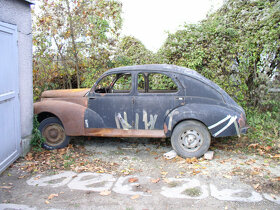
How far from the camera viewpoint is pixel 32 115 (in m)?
6.07

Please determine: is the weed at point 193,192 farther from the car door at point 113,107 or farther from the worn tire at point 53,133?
the worn tire at point 53,133

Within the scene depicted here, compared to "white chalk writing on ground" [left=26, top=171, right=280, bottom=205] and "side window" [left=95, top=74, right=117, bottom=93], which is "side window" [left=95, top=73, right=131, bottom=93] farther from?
"white chalk writing on ground" [left=26, top=171, right=280, bottom=205]

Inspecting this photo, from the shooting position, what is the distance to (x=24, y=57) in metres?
5.71

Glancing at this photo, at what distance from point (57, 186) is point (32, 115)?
217cm

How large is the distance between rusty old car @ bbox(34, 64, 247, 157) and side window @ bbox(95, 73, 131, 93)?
0.25 feet

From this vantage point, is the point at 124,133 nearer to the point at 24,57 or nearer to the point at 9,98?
the point at 9,98

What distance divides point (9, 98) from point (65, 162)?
1.62 meters

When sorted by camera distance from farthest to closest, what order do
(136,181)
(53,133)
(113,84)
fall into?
(113,84) < (53,133) < (136,181)

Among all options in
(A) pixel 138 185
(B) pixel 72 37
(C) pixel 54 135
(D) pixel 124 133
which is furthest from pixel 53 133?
(B) pixel 72 37

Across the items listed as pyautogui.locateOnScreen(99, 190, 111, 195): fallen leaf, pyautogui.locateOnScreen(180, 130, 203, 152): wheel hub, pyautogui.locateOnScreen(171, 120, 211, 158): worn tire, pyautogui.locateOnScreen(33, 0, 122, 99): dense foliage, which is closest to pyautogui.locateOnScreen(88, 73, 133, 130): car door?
pyautogui.locateOnScreen(171, 120, 211, 158): worn tire

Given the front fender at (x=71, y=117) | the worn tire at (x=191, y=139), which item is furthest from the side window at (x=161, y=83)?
the front fender at (x=71, y=117)

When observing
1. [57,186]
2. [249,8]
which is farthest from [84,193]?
[249,8]

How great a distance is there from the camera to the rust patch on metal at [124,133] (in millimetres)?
5693

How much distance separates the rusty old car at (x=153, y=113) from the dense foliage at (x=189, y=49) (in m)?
1.72
